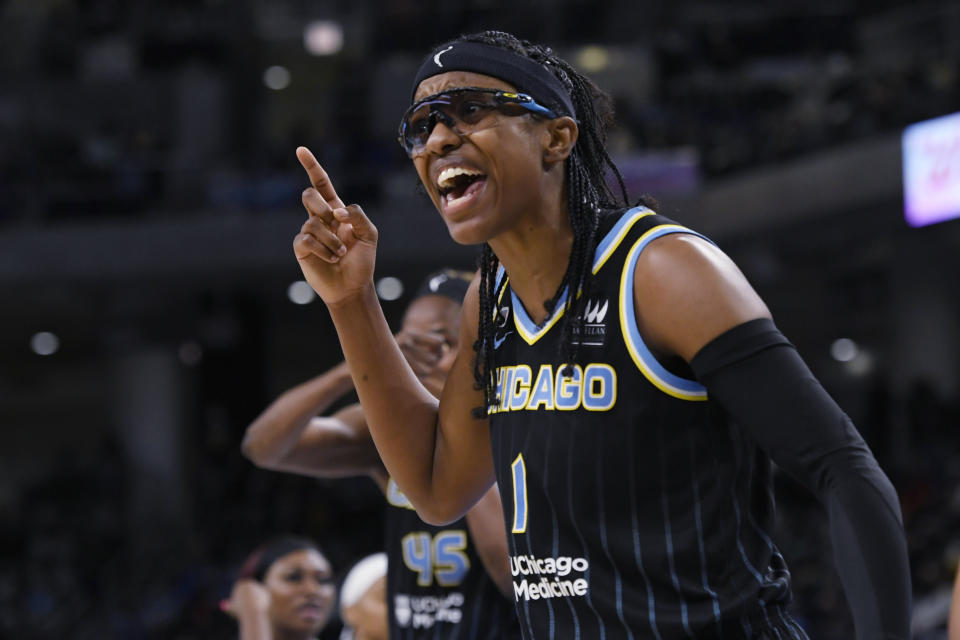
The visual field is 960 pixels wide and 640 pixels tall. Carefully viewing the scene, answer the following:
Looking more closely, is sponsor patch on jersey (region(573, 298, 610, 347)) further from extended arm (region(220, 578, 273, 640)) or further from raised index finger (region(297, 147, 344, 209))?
extended arm (region(220, 578, 273, 640))

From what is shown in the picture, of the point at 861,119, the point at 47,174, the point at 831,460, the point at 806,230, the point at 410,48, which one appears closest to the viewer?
the point at 831,460

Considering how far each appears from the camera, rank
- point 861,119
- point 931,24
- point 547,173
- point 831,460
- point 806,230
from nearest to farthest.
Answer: point 831,460, point 547,173, point 861,119, point 806,230, point 931,24

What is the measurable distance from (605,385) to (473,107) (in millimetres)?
518

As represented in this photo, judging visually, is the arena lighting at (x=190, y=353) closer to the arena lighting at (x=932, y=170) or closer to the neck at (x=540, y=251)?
the arena lighting at (x=932, y=170)

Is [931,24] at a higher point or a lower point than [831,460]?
higher

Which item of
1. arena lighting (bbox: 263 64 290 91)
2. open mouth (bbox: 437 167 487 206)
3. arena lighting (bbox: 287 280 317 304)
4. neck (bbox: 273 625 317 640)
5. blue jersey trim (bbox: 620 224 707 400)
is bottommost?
neck (bbox: 273 625 317 640)

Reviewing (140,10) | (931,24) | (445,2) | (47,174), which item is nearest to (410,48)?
(445,2)

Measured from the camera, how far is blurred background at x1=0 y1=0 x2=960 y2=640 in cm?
1488

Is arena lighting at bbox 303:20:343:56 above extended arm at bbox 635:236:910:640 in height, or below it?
above

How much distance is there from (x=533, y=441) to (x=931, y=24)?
18915 millimetres

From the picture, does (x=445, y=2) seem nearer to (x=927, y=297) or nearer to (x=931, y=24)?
(x=931, y=24)

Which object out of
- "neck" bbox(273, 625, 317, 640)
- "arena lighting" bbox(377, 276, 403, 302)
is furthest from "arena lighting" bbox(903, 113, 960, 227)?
"neck" bbox(273, 625, 317, 640)

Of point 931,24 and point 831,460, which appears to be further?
Answer: point 931,24

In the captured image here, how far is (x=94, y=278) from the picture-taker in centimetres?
1719
